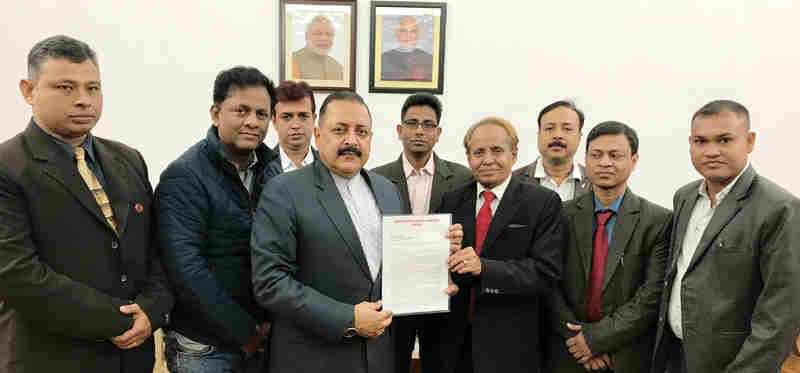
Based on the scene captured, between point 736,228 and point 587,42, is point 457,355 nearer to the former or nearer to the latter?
point 736,228

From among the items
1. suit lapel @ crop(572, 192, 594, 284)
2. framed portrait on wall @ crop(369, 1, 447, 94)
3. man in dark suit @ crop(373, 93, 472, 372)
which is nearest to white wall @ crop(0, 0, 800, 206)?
framed portrait on wall @ crop(369, 1, 447, 94)

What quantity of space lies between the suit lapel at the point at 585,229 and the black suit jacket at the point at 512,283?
129 millimetres

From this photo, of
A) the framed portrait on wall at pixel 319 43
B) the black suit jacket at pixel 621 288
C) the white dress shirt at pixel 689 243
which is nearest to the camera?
the white dress shirt at pixel 689 243

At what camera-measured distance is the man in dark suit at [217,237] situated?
1.63 metres

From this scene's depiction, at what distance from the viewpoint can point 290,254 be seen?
1.46 metres

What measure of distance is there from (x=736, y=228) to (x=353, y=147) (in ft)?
4.53

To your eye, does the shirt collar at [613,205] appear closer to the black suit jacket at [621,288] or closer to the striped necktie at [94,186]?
the black suit jacket at [621,288]

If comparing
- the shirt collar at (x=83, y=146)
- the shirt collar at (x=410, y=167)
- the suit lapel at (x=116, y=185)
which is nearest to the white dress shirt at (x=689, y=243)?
the shirt collar at (x=410, y=167)

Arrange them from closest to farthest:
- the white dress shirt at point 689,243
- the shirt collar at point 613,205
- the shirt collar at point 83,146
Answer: the shirt collar at point 83,146 → the white dress shirt at point 689,243 → the shirt collar at point 613,205

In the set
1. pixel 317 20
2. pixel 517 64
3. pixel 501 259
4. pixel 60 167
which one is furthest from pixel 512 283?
pixel 317 20

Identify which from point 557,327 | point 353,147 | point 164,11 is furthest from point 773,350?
point 164,11

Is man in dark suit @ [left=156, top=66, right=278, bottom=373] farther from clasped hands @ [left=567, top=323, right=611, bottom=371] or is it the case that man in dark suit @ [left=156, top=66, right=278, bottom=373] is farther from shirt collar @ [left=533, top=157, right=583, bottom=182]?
shirt collar @ [left=533, top=157, right=583, bottom=182]

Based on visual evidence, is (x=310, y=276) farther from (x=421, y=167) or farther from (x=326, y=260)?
(x=421, y=167)

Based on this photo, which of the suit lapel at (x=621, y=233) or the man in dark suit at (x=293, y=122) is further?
the man in dark suit at (x=293, y=122)
